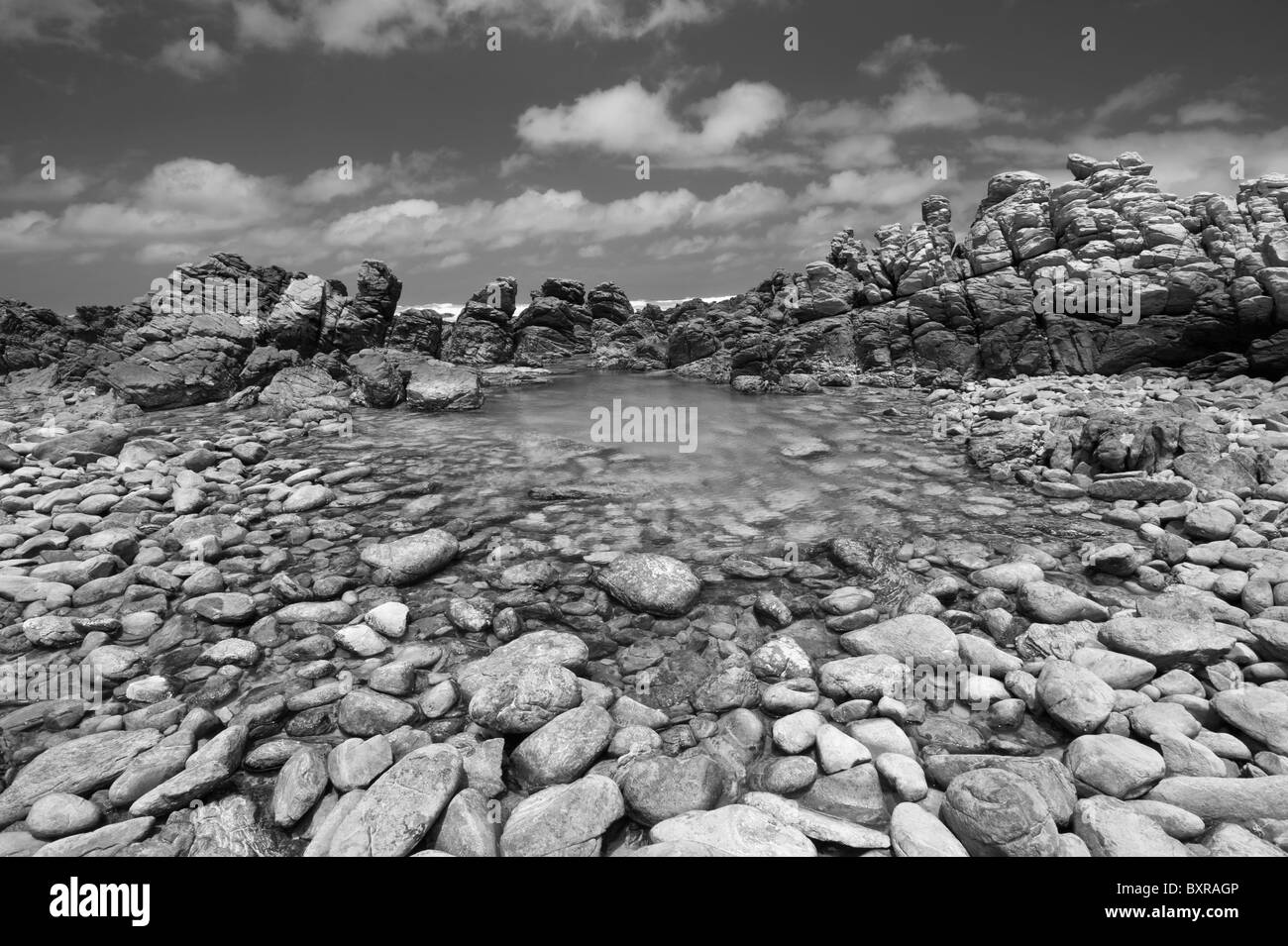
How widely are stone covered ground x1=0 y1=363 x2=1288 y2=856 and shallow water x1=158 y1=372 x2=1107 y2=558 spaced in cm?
71

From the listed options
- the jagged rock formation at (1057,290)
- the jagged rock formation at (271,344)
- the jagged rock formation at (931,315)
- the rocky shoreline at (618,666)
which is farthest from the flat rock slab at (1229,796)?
the jagged rock formation at (1057,290)

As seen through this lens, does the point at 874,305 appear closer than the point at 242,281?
No

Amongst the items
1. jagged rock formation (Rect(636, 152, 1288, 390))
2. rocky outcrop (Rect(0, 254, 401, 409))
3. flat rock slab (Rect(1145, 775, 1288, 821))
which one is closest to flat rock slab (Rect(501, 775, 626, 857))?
flat rock slab (Rect(1145, 775, 1288, 821))

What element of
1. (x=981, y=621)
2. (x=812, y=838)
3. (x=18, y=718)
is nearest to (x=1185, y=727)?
(x=981, y=621)

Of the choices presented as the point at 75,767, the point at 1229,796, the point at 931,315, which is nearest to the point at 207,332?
the point at 75,767

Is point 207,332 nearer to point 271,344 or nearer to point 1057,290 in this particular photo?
point 271,344

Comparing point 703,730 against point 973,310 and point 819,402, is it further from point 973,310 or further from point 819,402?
point 973,310

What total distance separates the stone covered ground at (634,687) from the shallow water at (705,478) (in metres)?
0.71

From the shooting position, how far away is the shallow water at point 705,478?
859cm

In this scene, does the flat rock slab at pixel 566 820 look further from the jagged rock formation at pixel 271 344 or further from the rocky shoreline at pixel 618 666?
the jagged rock formation at pixel 271 344

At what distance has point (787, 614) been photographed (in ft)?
20.4

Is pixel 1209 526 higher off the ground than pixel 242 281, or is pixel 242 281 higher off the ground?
pixel 242 281

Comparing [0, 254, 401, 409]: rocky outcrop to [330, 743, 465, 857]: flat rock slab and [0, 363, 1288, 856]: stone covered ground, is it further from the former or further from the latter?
[330, 743, 465, 857]: flat rock slab

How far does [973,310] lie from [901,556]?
24423mm
